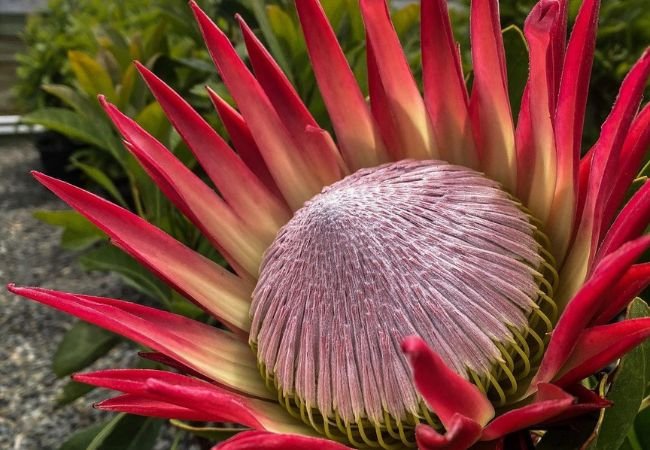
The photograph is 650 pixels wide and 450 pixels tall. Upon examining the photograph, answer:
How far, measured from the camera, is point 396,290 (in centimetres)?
66

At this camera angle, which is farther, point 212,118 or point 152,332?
point 212,118

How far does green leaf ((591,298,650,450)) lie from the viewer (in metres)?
0.61

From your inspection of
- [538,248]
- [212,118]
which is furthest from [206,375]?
[212,118]

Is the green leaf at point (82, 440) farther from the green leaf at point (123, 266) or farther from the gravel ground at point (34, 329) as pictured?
the gravel ground at point (34, 329)

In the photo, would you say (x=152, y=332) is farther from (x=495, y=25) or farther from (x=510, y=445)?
(x=495, y=25)

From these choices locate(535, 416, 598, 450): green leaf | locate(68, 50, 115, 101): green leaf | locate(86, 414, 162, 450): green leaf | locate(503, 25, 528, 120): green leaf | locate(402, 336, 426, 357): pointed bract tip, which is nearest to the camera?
locate(402, 336, 426, 357): pointed bract tip

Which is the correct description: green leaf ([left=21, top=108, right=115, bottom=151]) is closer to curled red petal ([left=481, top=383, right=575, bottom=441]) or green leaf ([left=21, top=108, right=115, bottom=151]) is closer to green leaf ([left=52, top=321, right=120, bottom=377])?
green leaf ([left=52, top=321, right=120, bottom=377])

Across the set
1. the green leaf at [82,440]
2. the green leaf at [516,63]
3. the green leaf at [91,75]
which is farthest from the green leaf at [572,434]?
the green leaf at [91,75]

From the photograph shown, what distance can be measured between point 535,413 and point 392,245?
9.3 inches

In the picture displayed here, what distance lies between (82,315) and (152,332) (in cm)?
7

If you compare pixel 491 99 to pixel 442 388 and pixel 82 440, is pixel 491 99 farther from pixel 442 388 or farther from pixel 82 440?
pixel 82 440

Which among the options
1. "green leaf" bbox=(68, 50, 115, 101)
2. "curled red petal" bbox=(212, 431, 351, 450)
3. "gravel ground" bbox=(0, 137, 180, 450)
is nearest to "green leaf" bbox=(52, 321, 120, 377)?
"gravel ground" bbox=(0, 137, 180, 450)

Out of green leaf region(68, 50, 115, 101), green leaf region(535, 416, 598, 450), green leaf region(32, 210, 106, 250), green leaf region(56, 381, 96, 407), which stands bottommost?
green leaf region(56, 381, 96, 407)

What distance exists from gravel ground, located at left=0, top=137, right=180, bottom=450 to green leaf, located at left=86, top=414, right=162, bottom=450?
0.66 metres
